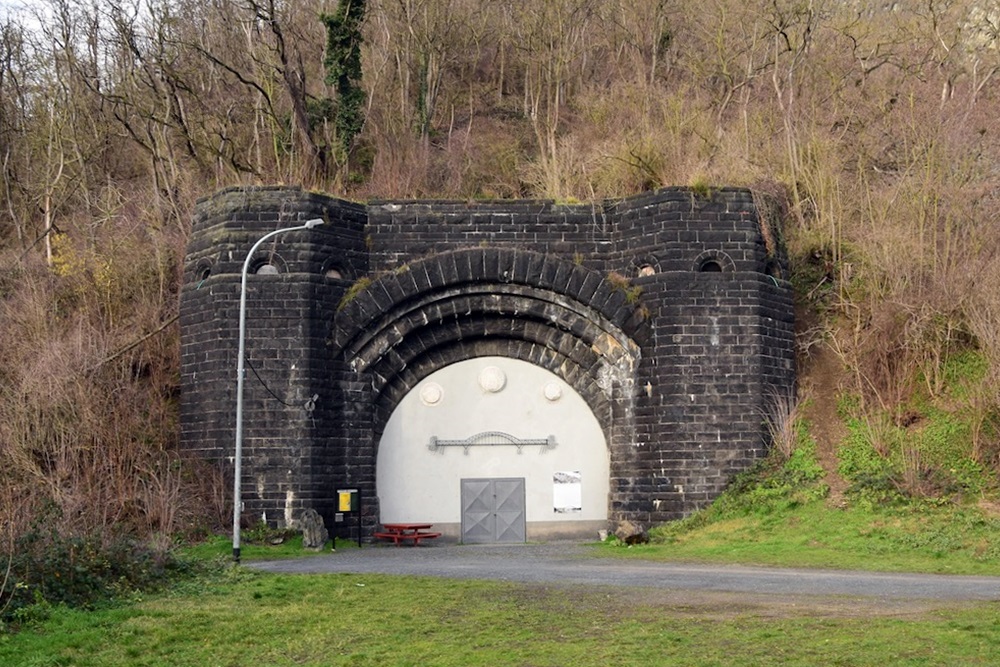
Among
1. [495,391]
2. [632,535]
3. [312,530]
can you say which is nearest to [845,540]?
[632,535]

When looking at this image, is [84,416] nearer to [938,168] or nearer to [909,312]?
[909,312]

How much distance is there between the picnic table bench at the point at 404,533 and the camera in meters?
25.9

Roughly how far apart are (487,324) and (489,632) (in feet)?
45.5

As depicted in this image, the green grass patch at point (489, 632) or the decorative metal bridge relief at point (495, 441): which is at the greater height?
the decorative metal bridge relief at point (495, 441)

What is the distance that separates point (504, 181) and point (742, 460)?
12.3m

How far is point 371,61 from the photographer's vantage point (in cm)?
3881

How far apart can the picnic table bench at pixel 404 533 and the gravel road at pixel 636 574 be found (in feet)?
5.78

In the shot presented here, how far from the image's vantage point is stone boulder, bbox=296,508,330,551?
24188mm

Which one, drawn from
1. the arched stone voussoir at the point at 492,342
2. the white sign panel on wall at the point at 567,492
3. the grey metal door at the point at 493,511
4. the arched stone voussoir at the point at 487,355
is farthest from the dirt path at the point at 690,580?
the arched stone voussoir at the point at 492,342

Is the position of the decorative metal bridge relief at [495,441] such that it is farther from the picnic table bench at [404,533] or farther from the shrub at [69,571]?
the shrub at [69,571]

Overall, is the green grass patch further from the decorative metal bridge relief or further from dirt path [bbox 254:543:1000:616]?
the decorative metal bridge relief

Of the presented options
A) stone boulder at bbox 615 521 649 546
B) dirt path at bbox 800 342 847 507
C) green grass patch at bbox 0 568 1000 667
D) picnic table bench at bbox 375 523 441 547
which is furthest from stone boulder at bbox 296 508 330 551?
dirt path at bbox 800 342 847 507

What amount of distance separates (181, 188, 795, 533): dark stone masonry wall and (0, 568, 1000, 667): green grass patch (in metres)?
9.30

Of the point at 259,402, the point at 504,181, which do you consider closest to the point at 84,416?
the point at 259,402
